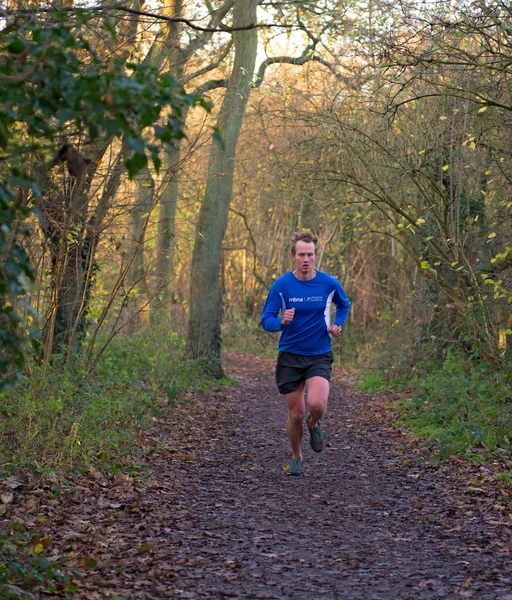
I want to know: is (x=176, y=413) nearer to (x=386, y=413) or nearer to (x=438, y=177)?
(x=386, y=413)

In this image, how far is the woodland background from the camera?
3588mm

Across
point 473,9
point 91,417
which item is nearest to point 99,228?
point 91,417

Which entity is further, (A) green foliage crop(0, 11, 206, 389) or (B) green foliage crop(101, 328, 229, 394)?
(B) green foliage crop(101, 328, 229, 394)

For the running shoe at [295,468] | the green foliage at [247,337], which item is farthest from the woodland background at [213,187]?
the green foliage at [247,337]

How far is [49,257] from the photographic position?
9.12 meters

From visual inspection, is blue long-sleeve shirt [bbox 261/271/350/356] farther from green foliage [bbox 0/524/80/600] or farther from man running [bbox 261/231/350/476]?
green foliage [bbox 0/524/80/600]

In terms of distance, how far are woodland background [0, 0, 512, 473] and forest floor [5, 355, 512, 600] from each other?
62cm

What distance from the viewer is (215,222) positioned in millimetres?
15820

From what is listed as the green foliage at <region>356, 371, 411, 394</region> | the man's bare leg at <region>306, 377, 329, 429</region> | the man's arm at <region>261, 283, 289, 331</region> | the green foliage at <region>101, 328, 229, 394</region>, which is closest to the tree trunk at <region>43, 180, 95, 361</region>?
the green foliage at <region>101, 328, 229, 394</region>

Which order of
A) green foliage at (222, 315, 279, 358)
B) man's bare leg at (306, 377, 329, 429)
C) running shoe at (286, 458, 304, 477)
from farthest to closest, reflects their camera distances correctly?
1. green foliage at (222, 315, 279, 358)
2. running shoe at (286, 458, 304, 477)
3. man's bare leg at (306, 377, 329, 429)

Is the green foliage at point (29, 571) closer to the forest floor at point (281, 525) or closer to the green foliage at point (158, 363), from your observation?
the forest floor at point (281, 525)

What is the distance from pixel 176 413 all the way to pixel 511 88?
5.94 m

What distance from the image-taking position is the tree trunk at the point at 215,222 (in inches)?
609

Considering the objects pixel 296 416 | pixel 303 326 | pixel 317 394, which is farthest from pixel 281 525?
pixel 303 326
